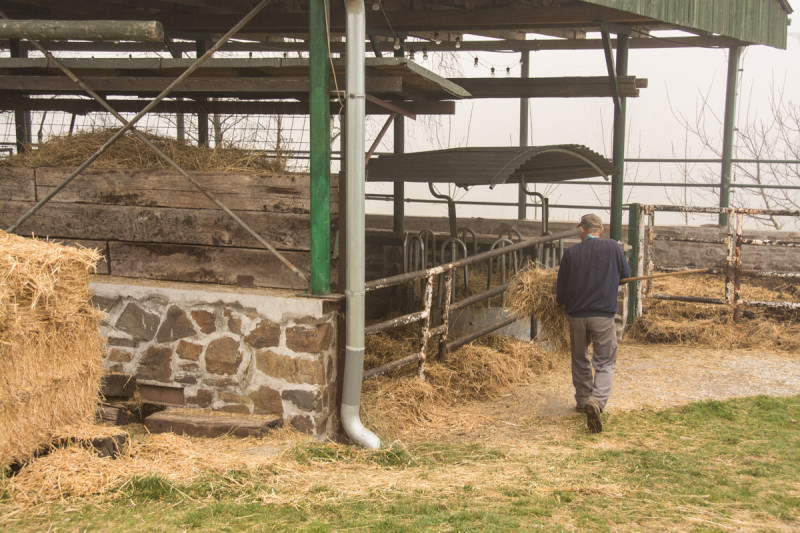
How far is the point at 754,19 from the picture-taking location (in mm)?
11000

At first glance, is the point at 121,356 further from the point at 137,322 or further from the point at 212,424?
the point at 212,424

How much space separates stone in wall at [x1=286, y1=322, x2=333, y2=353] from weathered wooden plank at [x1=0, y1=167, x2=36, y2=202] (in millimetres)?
2429

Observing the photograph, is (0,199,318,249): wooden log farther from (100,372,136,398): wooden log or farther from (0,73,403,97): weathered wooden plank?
(100,372,136,398): wooden log

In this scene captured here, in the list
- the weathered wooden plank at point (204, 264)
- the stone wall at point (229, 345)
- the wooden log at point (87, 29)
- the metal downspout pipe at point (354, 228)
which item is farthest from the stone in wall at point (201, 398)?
the wooden log at point (87, 29)

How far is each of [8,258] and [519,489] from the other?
9.26 ft

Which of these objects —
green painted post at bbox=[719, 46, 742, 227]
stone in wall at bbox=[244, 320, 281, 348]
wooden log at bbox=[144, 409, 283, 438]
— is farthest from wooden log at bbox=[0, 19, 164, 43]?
green painted post at bbox=[719, 46, 742, 227]

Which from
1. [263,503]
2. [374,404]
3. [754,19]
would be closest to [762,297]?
[754,19]

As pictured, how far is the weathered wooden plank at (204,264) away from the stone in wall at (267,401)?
2.48ft

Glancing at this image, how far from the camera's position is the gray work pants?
6445mm

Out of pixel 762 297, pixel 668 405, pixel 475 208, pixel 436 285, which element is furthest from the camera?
pixel 475 208

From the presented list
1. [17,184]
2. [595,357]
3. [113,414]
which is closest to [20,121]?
[17,184]

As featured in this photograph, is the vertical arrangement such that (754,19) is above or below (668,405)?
above

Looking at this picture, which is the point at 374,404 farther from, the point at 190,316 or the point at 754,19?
the point at 754,19

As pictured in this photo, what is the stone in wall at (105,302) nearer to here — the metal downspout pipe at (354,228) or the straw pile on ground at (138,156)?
the straw pile on ground at (138,156)
